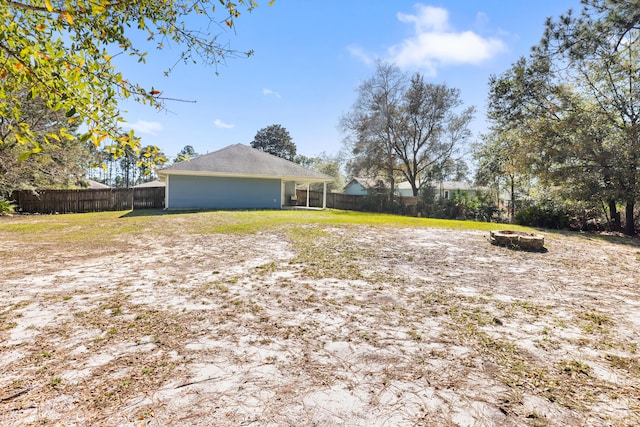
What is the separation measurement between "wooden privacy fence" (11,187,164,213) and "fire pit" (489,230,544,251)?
19629 millimetres

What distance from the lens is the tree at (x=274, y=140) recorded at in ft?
147

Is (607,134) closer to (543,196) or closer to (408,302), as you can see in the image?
(543,196)

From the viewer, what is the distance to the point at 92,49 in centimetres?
261

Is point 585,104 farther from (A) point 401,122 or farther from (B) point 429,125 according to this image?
(A) point 401,122

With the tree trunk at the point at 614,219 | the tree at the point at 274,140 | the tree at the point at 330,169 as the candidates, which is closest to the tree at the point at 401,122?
the tree at the point at 330,169

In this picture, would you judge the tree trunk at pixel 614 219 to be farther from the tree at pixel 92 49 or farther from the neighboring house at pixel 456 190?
the tree at pixel 92 49

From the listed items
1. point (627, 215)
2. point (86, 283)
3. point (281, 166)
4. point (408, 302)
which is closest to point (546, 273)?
point (408, 302)

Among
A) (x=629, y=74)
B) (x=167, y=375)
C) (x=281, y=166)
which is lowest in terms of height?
(x=167, y=375)

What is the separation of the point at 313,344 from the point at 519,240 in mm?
7257

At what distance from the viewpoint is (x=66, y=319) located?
303 cm

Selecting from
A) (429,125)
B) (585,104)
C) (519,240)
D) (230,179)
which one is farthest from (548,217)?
(230,179)

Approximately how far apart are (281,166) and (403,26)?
39.7 feet

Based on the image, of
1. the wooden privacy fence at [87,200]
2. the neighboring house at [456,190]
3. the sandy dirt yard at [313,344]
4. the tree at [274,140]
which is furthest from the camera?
the tree at [274,140]

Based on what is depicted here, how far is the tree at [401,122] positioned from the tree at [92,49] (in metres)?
22.7
